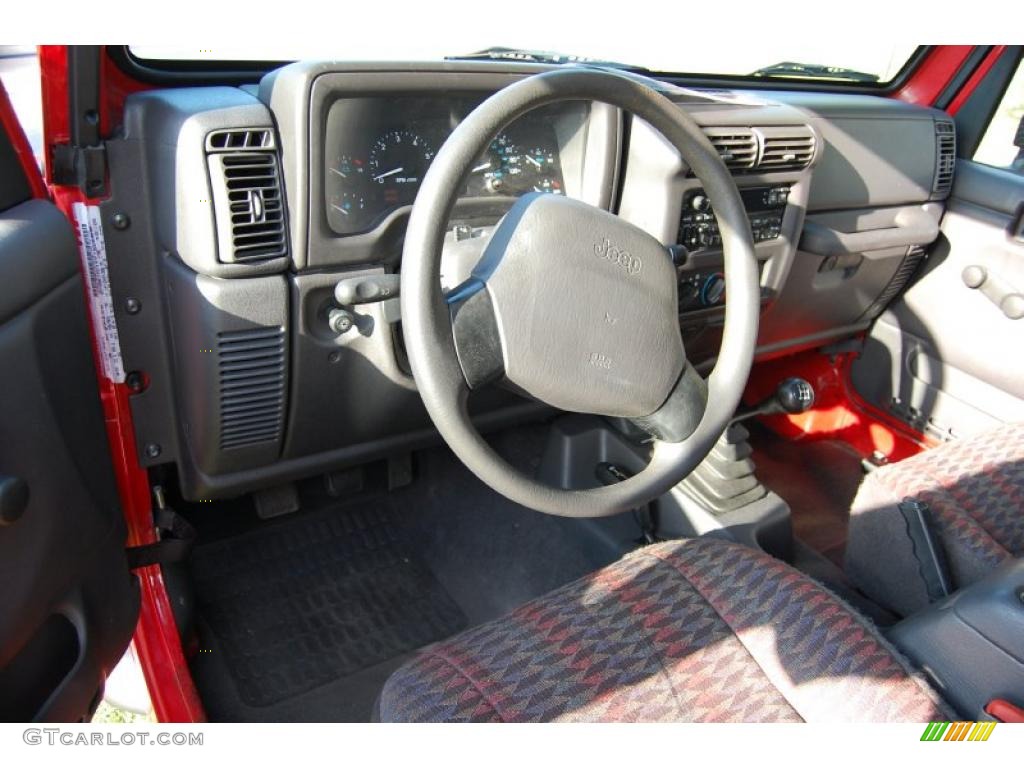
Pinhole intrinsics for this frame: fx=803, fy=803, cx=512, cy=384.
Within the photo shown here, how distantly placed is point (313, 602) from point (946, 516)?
4.79ft

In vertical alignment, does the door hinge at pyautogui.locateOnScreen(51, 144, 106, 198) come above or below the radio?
above

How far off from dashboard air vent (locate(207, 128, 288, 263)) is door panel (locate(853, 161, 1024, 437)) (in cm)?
202

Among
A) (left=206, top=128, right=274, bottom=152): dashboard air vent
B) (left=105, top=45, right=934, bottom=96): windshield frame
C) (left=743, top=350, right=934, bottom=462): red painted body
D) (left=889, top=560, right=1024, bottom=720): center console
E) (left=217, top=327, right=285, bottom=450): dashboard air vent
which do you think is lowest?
(left=743, top=350, right=934, bottom=462): red painted body

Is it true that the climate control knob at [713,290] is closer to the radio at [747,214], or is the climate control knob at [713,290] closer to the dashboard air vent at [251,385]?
the radio at [747,214]

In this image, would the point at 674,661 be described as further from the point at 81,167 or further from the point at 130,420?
the point at 81,167

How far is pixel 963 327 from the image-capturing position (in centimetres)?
242

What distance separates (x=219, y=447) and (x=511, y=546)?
0.92m

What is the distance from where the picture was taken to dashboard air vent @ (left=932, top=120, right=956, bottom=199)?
2.37 m

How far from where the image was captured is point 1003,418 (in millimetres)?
2334

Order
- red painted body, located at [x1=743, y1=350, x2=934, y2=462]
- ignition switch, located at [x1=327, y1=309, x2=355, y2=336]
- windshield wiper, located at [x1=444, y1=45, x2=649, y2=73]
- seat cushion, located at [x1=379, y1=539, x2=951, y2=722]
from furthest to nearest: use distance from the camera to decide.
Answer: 1. red painted body, located at [x1=743, y1=350, x2=934, y2=462]
2. windshield wiper, located at [x1=444, y1=45, x2=649, y2=73]
3. ignition switch, located at [x1=327, y1=309, x2=355, y2=336]
4. seat cushion, located at [x1=379, y1=539, x2=951, y2=722]

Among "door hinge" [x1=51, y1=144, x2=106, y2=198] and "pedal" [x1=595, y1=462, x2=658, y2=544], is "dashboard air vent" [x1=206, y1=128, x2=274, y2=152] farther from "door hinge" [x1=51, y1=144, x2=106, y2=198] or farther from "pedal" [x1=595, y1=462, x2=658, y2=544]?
"pedal" [x1=595, y1=462, x2=658, y2=544]

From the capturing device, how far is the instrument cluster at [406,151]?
137 cm

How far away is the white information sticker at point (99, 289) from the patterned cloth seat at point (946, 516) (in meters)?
1.53

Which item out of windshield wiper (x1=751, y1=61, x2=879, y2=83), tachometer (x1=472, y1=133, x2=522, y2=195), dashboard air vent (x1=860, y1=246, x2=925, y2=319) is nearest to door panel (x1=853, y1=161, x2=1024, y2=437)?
dashboard air vent (x1=860, y1=246, x2=925, y2=319)
